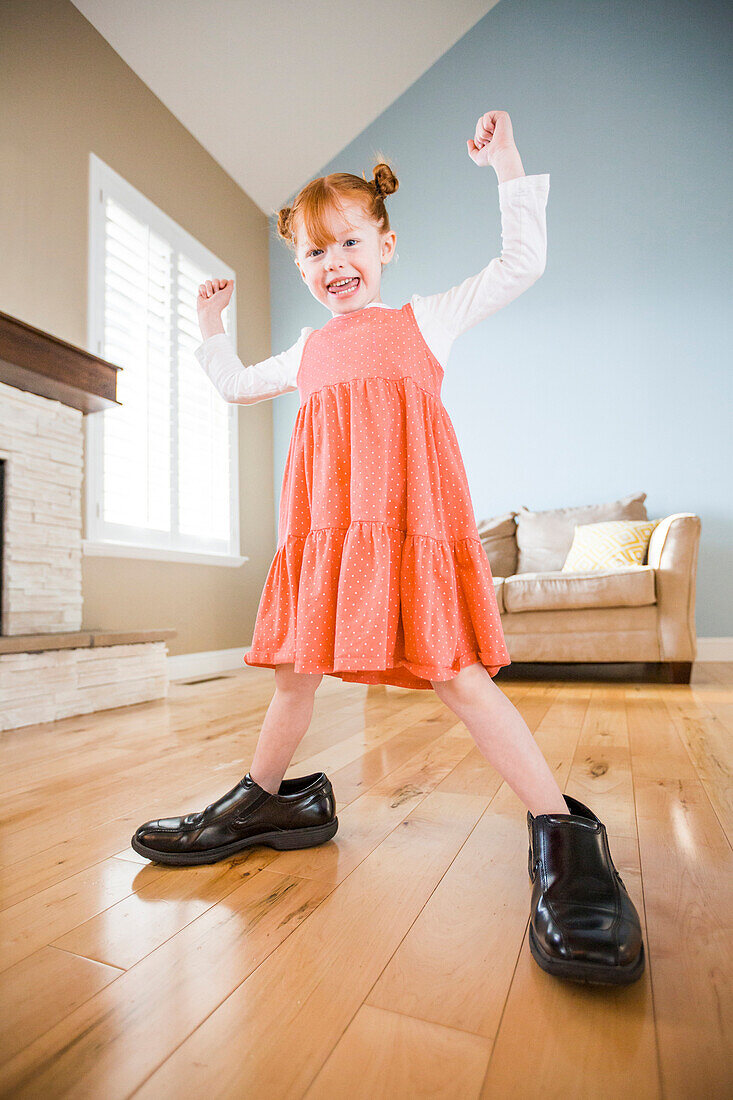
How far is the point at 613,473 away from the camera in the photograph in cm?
340

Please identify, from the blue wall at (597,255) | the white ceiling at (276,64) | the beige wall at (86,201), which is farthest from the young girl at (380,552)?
the white ceiling at (276,64)

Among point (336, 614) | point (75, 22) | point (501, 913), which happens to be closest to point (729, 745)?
point (501, 913)

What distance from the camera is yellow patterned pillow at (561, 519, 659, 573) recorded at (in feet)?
9.11

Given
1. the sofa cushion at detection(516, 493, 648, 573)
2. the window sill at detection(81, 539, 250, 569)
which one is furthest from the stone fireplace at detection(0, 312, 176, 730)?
the sofa cushion at detection(516, 493, 648, 573)

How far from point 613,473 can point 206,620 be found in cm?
231

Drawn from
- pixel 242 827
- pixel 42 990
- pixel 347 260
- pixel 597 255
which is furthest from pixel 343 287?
pixel 597 255

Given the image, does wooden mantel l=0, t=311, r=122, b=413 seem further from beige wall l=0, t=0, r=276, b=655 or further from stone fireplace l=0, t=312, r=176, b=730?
beige wall l=0, t=0, r=276, b=655

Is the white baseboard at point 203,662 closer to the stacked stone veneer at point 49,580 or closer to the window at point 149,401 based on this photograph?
the window at point 149,401

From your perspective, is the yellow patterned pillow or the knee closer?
the knee

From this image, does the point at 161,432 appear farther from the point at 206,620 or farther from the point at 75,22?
the point at 75,22

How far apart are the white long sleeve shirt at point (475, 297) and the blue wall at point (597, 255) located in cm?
279

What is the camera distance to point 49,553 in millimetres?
2234

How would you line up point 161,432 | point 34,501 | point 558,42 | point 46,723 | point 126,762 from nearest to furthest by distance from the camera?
point 126,762 < point 46,723 < point 34,501 < point 161,432 < point 558,42

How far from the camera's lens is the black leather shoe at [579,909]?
1.80ft
